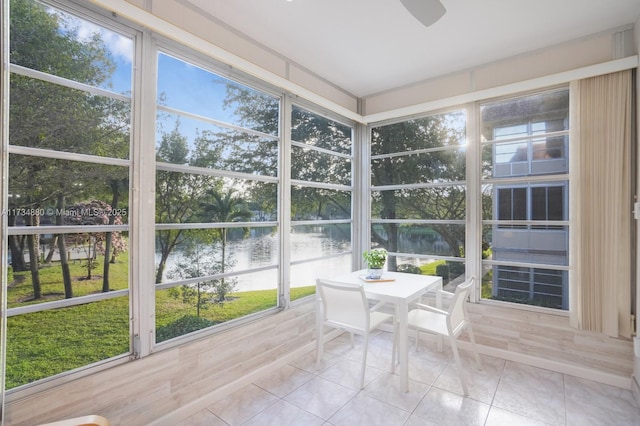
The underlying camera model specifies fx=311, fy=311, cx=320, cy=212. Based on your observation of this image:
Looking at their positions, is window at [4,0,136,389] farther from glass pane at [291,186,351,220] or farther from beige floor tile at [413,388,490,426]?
beige floor tile at [413,388,490,426]

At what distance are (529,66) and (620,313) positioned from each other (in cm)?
227

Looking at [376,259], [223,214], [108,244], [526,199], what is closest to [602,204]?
[526,199]

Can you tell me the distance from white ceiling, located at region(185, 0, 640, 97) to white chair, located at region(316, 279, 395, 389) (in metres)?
2.13

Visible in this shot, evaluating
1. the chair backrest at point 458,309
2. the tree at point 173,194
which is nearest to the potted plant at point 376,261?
the chair backrest at point 458,309

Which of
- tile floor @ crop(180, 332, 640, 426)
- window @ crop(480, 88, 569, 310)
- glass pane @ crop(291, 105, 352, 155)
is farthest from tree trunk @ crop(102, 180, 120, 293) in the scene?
window @ crop(480, 88, 569, 310)

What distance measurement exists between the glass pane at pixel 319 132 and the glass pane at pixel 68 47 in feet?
5.25

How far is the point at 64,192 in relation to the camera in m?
1.73

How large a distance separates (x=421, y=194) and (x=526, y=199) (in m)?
1.03

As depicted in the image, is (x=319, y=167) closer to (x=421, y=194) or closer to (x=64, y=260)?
(x=421, y=194)

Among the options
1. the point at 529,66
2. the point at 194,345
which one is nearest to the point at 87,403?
the point at 194,345

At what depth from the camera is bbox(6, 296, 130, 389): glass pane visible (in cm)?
157

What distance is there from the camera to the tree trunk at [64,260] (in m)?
1.72

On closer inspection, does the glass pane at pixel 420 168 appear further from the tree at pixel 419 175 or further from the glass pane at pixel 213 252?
the glass pane at pixel 213 252

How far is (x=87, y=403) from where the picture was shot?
1722 mm
